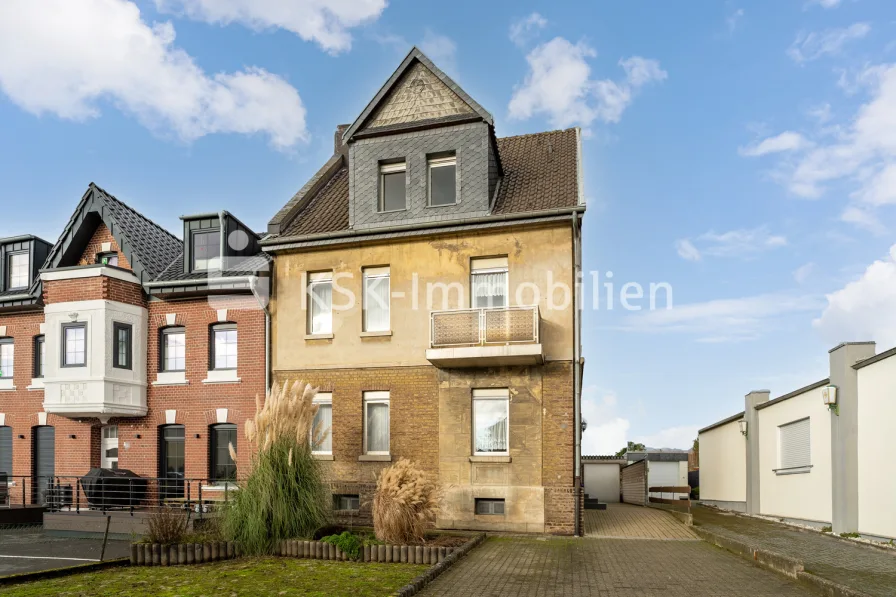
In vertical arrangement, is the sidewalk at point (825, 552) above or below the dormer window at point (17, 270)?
below

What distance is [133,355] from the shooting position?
19.9 meters

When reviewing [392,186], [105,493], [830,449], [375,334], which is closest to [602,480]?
[830,449]

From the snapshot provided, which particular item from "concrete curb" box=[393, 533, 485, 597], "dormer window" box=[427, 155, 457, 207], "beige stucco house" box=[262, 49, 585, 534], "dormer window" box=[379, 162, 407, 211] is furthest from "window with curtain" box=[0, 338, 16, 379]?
"concrete curb" box=[393, 533, 485, 597]

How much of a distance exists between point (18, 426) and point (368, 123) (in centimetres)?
1392

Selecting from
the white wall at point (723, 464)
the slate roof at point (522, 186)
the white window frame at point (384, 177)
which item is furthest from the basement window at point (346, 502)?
the white wall at point (723, 464)

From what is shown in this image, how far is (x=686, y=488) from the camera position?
31344 millimetres

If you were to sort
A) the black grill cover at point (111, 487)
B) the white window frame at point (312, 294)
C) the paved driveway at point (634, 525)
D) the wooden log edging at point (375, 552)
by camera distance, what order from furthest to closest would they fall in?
the white window frame at point (312, 294) < the black grill cover at point (111, 487) < the paved driveway at point (634, 525) < the wooden log edging at point (375, 552)

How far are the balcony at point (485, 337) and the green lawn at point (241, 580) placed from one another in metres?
5.37

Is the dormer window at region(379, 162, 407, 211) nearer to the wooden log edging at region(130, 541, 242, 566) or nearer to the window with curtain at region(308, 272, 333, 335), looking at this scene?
the window with curtain at region(308, 272, 333, 335)

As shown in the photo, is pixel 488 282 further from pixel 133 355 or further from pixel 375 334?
pixel 133 355

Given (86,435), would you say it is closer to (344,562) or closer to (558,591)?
(344,562)

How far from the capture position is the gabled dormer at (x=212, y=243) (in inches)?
806

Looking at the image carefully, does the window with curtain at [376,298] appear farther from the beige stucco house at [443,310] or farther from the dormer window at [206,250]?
the dormer window at [206,250]

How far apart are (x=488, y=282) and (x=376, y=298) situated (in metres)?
3.02
